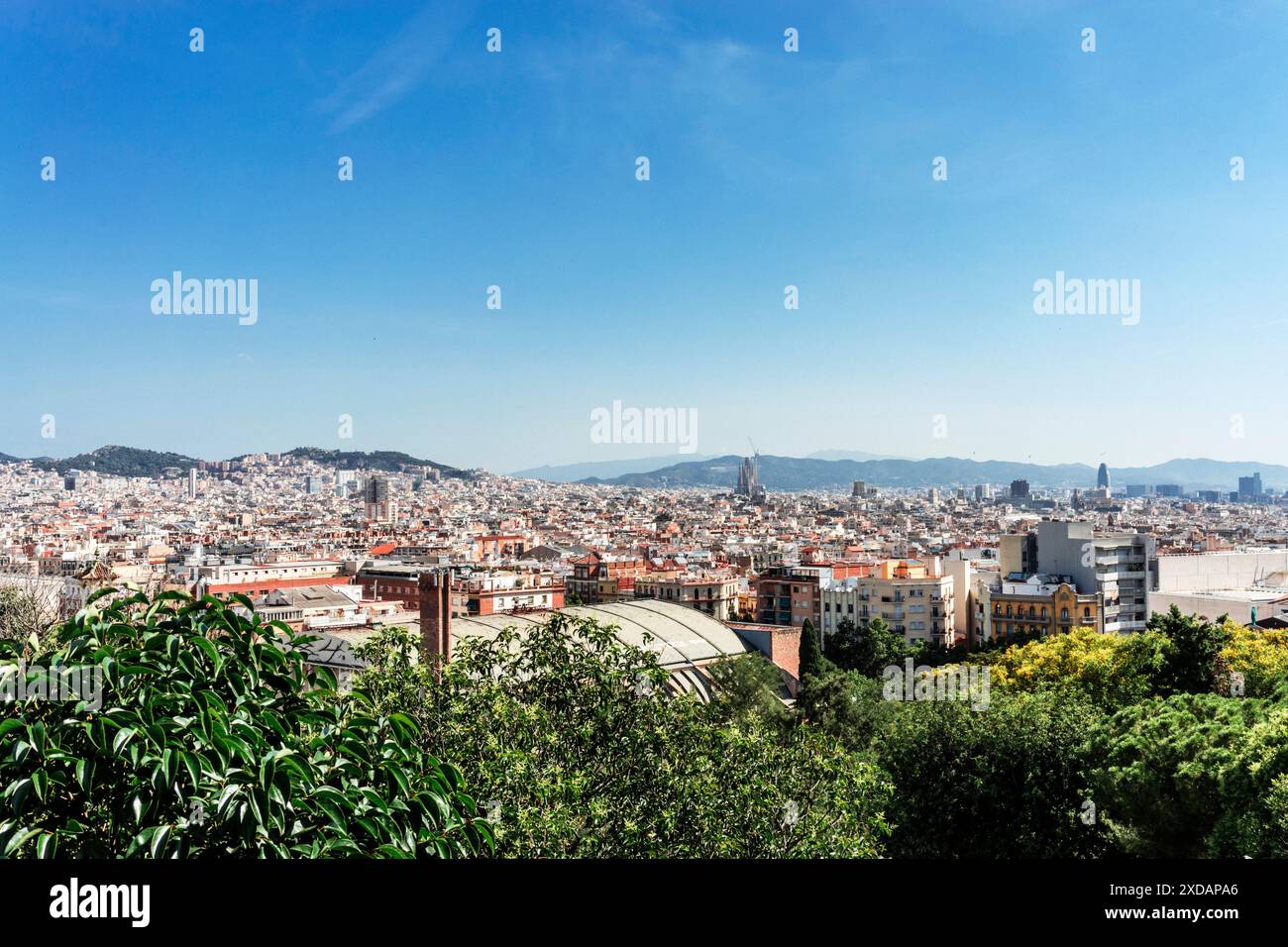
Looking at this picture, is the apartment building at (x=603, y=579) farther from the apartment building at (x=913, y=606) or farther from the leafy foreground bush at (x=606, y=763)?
the leafy foreground bush at (x=606, y=763)

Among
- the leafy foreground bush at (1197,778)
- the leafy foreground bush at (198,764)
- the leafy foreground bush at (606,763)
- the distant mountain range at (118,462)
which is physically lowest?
the leafy foreground bush at (1197,778)

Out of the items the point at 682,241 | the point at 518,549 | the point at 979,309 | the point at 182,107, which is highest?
the point at 182,107

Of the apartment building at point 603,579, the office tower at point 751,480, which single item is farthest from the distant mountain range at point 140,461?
the office tower at point 751,480

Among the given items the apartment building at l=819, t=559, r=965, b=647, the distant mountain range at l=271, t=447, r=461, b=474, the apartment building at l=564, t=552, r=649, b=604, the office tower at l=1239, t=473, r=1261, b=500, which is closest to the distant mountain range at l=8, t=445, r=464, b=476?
the distant mountain range at l=271, t=447, r=461, b=474

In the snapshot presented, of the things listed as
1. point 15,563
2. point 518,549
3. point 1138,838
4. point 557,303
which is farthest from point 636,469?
point 1138,838

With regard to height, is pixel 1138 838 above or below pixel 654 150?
below

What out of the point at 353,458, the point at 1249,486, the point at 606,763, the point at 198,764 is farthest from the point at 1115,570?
the point at 353,458

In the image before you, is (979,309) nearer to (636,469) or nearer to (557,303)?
(557,303)
